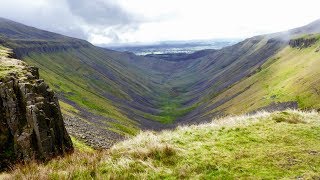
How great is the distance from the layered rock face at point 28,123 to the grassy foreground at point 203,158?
7.85 meters

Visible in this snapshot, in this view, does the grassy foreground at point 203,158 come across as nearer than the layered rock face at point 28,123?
Yes

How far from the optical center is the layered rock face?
86.9ft

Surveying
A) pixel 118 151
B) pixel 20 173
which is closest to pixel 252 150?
pixel 118 151

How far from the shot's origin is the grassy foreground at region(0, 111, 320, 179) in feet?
51.1

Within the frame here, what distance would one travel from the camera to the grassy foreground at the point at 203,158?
15570mm

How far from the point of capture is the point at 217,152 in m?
A: 18.0

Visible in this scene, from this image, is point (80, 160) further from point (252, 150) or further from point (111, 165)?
point (252, 150)

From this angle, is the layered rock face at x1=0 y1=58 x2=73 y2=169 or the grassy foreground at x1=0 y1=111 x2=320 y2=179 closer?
the grassy foreground at x1=0 y1=111 x2=320 y2=179

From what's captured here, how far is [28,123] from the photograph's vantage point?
28.0 metres

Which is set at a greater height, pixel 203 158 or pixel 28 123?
pixel 203 158

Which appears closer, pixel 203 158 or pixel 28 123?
pixel 203 158

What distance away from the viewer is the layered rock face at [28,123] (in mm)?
26492

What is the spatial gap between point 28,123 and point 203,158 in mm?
16690

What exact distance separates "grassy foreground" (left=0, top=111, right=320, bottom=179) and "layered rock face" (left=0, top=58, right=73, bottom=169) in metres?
7.85
